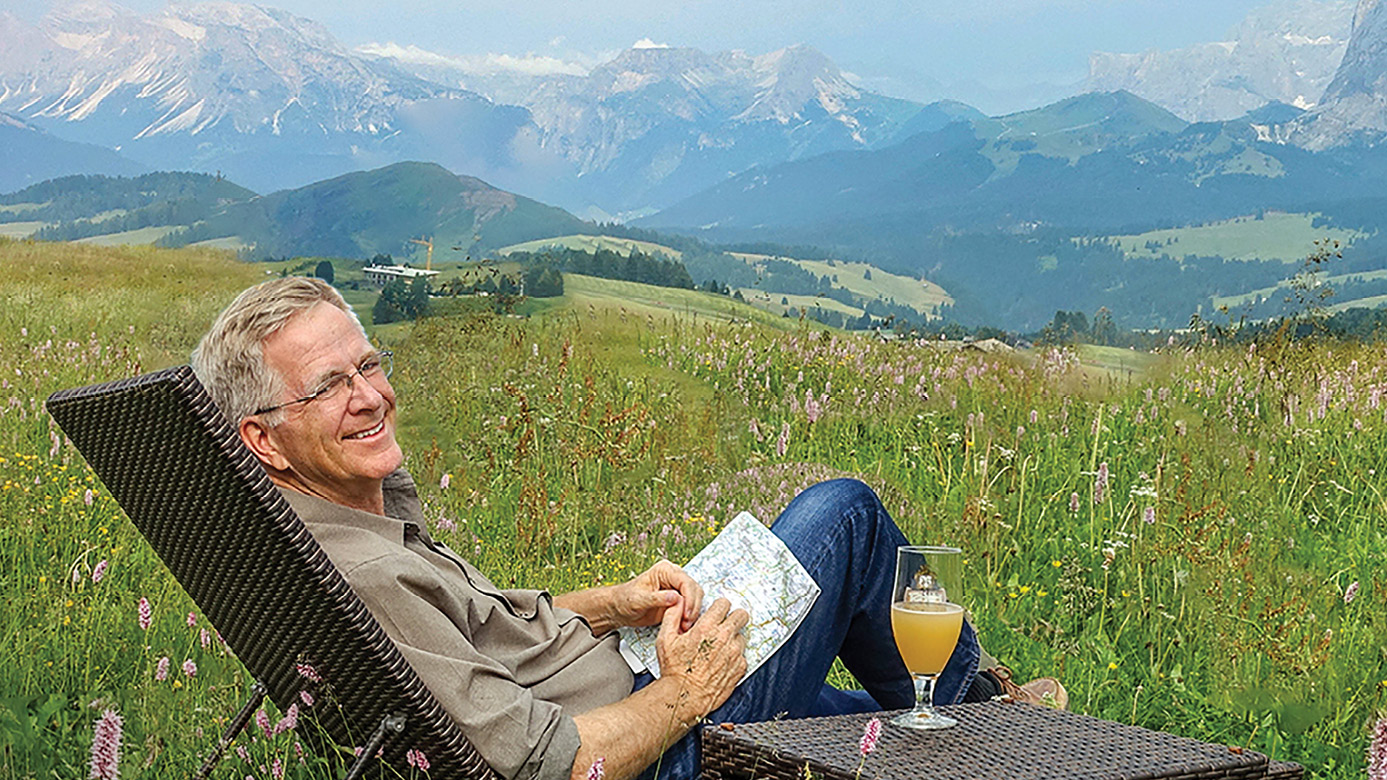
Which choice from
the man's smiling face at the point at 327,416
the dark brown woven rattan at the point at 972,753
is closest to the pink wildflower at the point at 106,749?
the man's smiling face at the point at 327,416

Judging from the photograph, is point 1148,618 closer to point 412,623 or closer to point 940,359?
point 412,623

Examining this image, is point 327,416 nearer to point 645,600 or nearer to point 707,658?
point 645,600

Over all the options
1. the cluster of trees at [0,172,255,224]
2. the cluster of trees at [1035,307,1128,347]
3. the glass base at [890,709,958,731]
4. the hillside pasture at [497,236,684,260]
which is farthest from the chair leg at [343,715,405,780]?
the cluster of trees at [0,172,255,224]

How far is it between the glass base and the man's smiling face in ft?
3.98

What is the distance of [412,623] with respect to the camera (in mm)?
2527

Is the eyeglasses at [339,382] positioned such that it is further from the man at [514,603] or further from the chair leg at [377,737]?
the chair leg at [377,737]

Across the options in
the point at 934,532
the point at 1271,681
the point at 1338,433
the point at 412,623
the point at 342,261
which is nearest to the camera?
the point at 412,623

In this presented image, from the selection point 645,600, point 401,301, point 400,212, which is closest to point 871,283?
point 400,212

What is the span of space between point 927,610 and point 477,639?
0.99m

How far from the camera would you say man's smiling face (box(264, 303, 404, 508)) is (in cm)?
277

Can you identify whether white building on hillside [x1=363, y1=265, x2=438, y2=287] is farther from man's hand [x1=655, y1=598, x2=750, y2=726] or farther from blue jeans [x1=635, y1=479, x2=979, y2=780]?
man's hand [x1=655, y1=598, x2=750, y2=726]

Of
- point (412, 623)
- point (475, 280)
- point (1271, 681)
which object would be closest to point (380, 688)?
point (412, 623)

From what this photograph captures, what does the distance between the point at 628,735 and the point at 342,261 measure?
59.3 feet

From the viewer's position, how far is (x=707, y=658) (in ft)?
9.38
